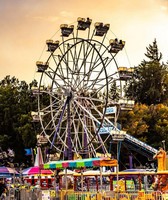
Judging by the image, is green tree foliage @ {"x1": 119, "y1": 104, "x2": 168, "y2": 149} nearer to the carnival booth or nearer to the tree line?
the tree line

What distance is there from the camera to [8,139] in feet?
189

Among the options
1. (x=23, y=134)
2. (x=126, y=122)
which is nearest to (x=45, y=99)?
(x=23, y=134)

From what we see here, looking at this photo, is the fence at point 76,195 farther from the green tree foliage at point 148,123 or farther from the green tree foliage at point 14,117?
the green tree foliage at point 148,123

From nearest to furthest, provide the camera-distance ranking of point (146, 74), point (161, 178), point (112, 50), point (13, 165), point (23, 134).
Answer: point (161, 178), point (112, 50), point (23, 134), point (13, 165), point (146, 74)

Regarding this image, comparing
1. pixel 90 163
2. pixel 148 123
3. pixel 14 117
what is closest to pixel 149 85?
pixel 148 123

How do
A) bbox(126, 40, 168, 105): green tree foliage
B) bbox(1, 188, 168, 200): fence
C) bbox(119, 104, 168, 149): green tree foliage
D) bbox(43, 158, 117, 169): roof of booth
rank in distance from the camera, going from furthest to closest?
1. bbox(126, 40, 168, 105): green tree foliage
2. bbox(119, 104, 168, 149): green tree foliage
3. bbox(43, 158, 117, 169): roof of booth
4. bbox(1, 188, 168, 200): fence

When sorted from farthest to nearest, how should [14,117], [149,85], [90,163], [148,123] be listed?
[149,85] < [148,123] < [14,117] < [90,163]

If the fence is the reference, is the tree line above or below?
above

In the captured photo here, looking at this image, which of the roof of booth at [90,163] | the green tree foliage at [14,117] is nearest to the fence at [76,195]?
the roof of booth at [90,163]

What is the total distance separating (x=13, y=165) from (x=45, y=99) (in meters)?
8.86

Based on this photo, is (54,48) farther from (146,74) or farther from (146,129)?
(146,74)

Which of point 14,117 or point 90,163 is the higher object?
point 14,117

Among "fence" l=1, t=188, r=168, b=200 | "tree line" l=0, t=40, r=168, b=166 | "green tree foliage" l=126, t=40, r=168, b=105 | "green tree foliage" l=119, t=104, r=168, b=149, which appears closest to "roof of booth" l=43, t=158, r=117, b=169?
"fence" l=1, t=188, r=168, b=200

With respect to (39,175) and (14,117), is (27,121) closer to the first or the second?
(14,117)
